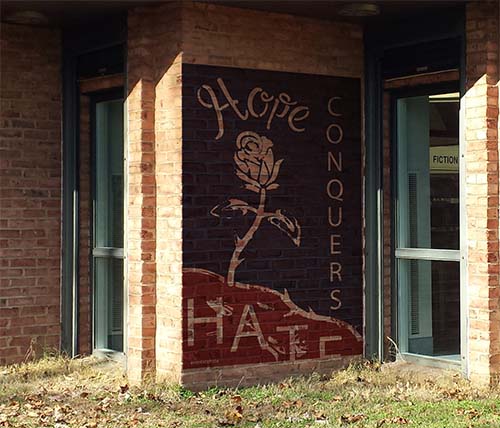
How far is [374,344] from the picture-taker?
9.44 m

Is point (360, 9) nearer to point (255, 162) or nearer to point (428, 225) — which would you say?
point (255, 162)

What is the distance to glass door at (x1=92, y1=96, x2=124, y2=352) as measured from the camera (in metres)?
9.62

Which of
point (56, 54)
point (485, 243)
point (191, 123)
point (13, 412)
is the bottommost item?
point (13, 412)

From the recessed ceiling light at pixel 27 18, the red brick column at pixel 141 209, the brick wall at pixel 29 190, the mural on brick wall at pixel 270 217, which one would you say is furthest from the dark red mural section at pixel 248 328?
the recessed ceiling light at pixel 27 18

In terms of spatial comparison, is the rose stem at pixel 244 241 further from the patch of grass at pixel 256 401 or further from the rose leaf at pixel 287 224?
the patch of grass at pixel 256 401

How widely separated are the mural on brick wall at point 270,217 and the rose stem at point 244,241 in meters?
0.01

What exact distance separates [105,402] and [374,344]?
2761 mm

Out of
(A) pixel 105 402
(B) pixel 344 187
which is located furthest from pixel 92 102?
(A) pixel 105 402

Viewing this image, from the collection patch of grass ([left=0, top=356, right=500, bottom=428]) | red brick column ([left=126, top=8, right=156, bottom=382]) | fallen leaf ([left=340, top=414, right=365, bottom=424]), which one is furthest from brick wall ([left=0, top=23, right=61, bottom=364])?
fallen leaf ([left=340, top=414, right=365, bottom=424])

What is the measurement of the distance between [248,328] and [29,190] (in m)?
2.65

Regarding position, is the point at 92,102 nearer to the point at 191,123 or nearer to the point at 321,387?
the point at 191,123

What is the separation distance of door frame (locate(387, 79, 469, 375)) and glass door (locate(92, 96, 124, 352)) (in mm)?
2561

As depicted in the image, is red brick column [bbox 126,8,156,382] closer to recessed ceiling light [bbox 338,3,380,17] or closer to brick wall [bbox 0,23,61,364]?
brick wall [bbox 0,23,61,364]

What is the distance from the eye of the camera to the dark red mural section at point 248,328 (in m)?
8.45
